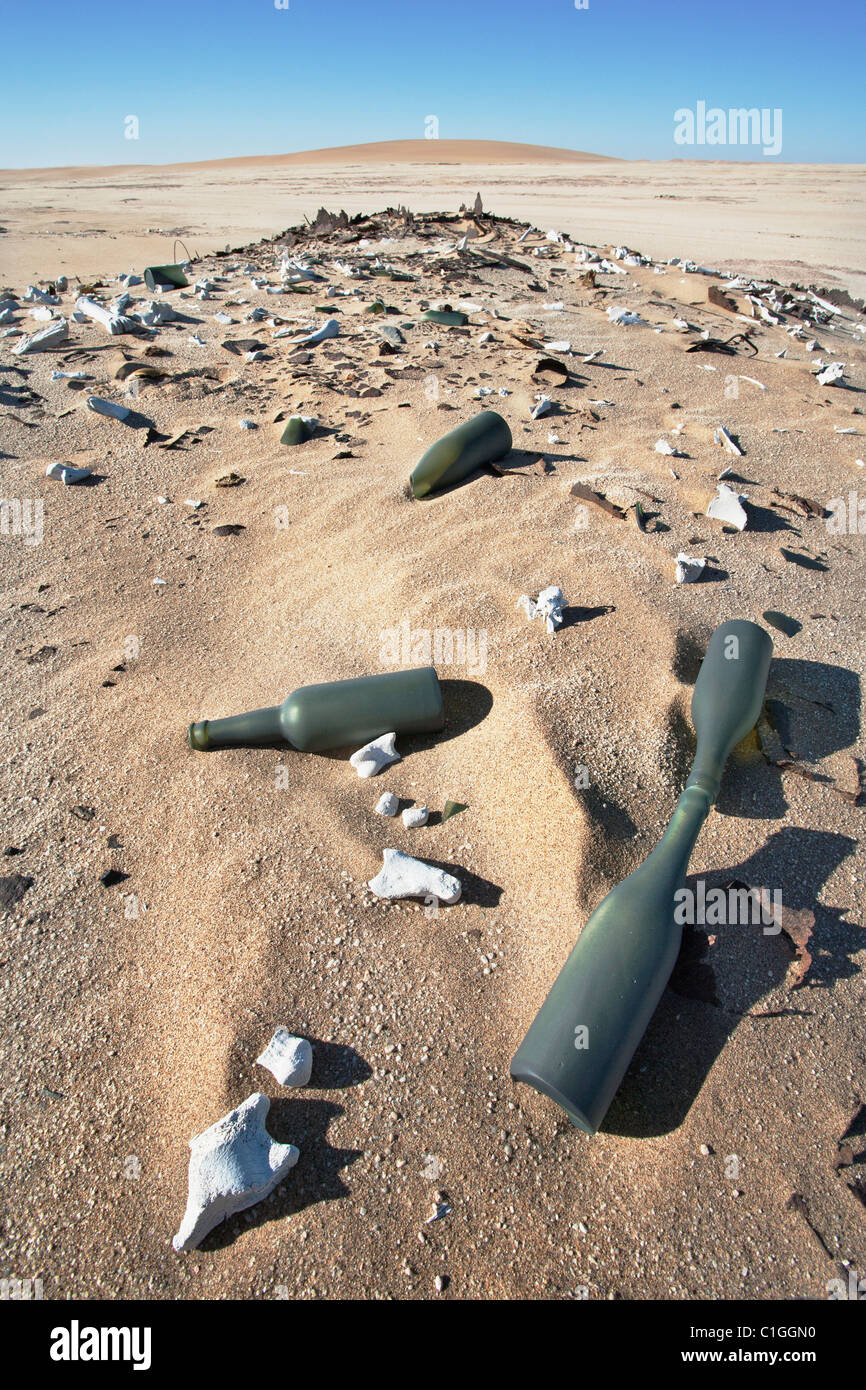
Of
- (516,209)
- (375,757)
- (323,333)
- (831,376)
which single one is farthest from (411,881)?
(516,209)

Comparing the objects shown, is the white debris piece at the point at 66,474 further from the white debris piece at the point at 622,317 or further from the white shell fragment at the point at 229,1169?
the white debris piece at the point at 622,317

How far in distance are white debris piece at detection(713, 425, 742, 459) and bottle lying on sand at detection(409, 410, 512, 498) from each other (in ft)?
3.13

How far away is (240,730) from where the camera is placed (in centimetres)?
190

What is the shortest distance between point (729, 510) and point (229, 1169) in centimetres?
245

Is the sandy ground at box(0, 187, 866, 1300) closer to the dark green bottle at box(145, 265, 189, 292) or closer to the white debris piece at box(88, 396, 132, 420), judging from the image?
the white debris piece at box(88, 396, 132, 420)

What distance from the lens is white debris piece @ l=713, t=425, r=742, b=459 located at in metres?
3.14

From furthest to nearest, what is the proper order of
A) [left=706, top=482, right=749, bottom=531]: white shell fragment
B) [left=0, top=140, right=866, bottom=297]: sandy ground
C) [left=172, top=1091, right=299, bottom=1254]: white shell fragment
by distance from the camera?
[left=0, top=140, right=866, bottom=297]: sandy ground → [left=706, top=482, right=749, bottom=531]: white shell fragment → [left=172, top=1091, right=299, bottom=1254]: white shell fragment

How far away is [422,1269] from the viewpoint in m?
1.12

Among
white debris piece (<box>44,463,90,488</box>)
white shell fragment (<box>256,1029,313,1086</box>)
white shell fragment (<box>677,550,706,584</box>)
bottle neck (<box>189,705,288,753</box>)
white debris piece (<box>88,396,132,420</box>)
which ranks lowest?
white shell fragment (<box>256,1029,313,1086</box>)

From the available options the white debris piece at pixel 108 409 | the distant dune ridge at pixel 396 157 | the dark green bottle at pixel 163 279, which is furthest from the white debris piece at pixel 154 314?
the distant dune ridge at pixel 396 157

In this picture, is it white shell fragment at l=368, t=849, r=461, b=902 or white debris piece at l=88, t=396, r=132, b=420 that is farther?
white debris piece at l=88, t=396, r=132, b=420

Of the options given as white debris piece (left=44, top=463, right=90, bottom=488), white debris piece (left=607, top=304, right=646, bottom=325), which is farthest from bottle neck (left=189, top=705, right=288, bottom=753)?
white debris piece (left=607, top=304, right=646, bottom=325)

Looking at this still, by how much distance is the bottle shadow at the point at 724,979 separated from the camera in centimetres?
128
